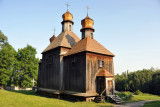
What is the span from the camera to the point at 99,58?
1855 cm

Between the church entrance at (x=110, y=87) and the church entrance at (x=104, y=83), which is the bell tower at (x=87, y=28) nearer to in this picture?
the church entrance at (x=104, y=83)

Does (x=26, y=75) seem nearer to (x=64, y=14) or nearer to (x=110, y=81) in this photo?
(x=64, y=14)

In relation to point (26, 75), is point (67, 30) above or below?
above

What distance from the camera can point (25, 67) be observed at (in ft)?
120

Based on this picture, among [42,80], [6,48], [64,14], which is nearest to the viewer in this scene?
[42,80]

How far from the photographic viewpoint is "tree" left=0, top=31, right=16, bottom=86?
3281 centimetres

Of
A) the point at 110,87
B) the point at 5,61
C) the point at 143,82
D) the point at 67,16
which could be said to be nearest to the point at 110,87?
the point at 110,87

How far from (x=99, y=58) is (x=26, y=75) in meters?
25.4

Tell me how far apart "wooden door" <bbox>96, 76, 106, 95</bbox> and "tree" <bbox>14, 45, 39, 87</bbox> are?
980 inches

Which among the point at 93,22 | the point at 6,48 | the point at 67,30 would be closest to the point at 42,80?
the point at 67,30

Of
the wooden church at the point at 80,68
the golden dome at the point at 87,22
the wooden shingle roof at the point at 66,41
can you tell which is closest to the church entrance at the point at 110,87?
the wooden church at the point at 80,68

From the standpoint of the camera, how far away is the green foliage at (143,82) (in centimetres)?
3091

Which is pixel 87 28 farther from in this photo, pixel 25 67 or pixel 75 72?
pixel 25 67

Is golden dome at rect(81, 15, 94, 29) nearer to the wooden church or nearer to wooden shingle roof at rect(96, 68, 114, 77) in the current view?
the wooden church
